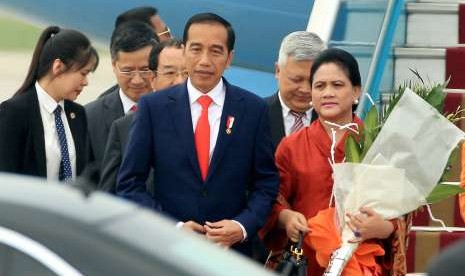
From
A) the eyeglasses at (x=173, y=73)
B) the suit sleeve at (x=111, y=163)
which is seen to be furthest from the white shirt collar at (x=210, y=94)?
the eyeglasses at (x=173, y=73)

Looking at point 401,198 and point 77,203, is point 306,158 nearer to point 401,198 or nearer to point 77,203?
point 401,198

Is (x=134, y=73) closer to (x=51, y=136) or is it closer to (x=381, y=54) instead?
(x=51, y=136)

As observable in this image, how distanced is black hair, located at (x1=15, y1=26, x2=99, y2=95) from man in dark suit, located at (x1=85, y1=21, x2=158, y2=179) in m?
0.70

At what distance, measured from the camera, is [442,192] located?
6.74m

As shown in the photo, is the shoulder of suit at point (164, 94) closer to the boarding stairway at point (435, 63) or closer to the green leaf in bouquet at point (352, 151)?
the green leaf in bouquet at point (352, 151)

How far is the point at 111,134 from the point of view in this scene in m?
7.44

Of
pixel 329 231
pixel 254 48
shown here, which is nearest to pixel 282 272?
pixel 329 231

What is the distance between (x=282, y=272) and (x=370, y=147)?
2.12 ft

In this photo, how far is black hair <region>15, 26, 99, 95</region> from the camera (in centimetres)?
761

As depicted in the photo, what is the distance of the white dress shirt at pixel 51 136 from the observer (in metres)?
7.39

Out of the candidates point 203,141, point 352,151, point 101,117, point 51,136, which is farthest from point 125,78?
point 352,151

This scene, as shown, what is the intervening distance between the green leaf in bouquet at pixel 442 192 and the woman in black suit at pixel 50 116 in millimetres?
1724

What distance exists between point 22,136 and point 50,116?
22 centimetres

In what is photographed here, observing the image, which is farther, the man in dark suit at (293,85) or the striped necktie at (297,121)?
the striped necktie at (297,121)
